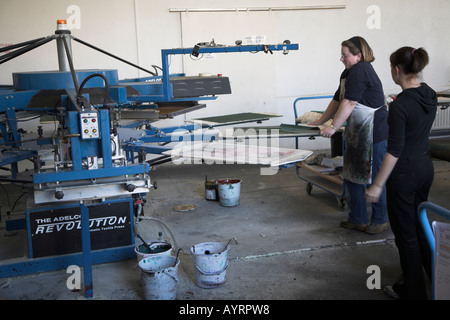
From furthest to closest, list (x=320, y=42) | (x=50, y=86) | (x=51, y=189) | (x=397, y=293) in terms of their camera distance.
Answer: (x=320, y=42) → (x=50, y=86) → (x=397, y=293) → (x=51, y=189)

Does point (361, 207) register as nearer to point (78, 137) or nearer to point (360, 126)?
point (360, 126)

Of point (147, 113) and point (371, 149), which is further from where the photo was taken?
point (147, 113)

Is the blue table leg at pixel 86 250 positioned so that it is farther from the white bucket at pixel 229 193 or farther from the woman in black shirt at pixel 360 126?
the white bucket at pixel 229 193

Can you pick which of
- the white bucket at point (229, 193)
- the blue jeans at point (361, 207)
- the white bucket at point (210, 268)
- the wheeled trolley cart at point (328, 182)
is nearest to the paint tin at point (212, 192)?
the white bucket at point (229, 193)

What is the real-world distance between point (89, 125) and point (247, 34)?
4631mm

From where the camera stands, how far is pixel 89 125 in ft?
8.39

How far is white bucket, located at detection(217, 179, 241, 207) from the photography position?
15.5ft

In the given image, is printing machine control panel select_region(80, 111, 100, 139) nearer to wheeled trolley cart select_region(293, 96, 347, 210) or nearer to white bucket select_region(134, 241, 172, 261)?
white bucket select_region(134, 241, 172, 261)

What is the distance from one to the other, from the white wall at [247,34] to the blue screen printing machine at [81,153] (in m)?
2.08

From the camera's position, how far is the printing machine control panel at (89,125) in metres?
2.54
